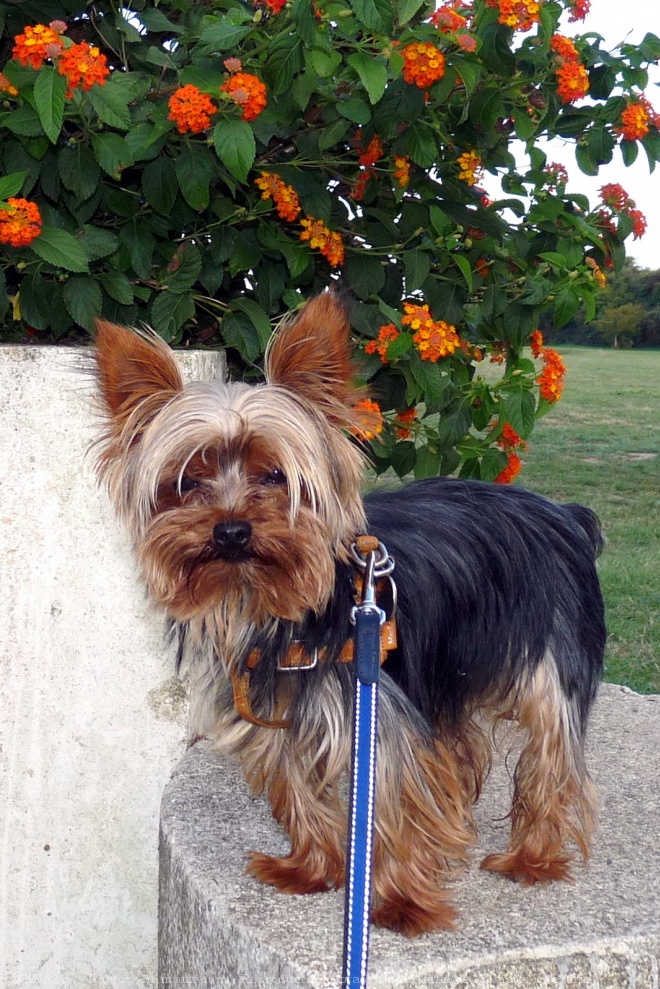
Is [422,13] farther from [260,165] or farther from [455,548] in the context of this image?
[455,548]

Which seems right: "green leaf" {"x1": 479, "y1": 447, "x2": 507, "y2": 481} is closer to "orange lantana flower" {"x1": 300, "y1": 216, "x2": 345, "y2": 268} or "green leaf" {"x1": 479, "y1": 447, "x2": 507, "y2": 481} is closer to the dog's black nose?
"orange lantana flower" {"x1": 300, "y1": 216, "x2": 345, "y2": 268}

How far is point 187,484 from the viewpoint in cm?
256

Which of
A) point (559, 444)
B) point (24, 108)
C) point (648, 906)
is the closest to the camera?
point (648, 906)

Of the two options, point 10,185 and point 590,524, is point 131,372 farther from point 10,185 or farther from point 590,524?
point 590,524

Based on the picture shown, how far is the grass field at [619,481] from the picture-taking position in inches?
282

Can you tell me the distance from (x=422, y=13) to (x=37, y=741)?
255cm

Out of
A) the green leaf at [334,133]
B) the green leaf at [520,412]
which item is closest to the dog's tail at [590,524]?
the green leaf at [520,412]

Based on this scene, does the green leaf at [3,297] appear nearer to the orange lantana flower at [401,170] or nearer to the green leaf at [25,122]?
the green leaf at [25,122]

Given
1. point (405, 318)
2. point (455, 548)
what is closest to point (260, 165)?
point (405, 318)

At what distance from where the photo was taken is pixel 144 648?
3400 millimetres

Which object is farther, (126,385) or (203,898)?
(203,898)

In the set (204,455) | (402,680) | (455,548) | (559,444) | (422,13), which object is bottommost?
(559,444)

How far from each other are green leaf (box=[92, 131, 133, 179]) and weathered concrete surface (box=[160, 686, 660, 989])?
6.03 feet

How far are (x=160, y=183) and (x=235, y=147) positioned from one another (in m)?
0.35
